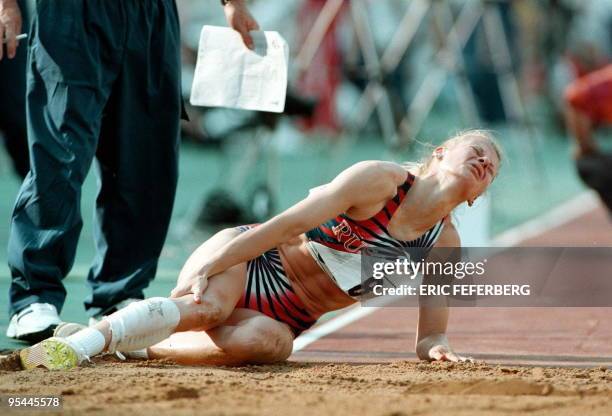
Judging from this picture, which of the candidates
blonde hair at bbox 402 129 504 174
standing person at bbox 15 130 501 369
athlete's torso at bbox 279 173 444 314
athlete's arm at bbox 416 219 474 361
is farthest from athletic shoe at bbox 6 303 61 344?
blonde hair at bbox 402 129 504 174

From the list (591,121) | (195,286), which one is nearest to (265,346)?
(195,286)

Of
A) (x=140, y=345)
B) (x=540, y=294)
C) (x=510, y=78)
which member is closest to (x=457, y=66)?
(x=510, y=78)

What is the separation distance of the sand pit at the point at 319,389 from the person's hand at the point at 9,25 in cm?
156

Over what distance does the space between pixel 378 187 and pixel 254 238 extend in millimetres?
538

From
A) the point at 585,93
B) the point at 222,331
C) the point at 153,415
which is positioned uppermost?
the point at 585,93

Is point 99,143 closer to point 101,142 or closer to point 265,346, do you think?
point 101,142

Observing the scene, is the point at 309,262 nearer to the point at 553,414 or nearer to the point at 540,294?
the point at 553,414

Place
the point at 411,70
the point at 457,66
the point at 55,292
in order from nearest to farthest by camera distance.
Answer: the point at 55,292 < the point at 457,66 < the point at 411,70

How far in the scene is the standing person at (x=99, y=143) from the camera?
18.0ft

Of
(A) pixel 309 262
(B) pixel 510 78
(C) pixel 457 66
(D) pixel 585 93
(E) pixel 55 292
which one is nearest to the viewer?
(A) pixel 309 262

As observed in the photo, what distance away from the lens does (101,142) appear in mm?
5945

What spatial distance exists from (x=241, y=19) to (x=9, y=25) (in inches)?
44.7

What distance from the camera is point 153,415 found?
3764 mm

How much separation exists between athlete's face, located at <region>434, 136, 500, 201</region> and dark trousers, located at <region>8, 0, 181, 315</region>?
152 cm
